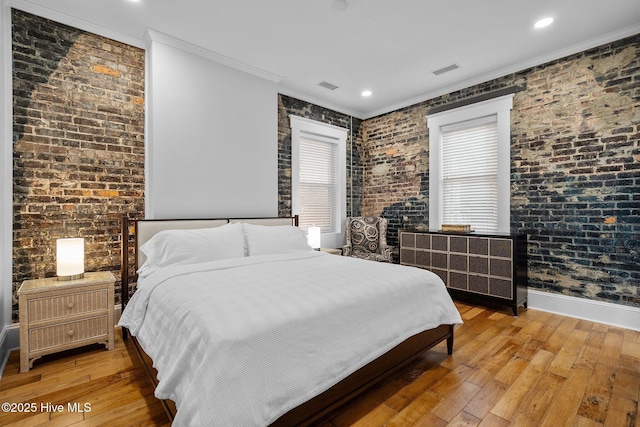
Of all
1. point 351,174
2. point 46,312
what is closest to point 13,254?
point 46,312

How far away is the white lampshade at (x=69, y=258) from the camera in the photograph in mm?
2498

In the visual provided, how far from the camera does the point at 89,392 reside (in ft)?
6.53

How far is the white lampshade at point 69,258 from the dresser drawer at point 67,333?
0.40 metres

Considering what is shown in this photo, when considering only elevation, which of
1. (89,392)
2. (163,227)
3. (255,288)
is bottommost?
(89,392)

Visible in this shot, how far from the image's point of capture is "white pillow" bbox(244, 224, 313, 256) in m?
3.13

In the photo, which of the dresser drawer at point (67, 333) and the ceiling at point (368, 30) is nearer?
the dresser drawer at point (67, 333)

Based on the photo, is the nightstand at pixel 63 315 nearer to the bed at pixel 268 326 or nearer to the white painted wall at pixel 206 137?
the bed at pixel 268 326

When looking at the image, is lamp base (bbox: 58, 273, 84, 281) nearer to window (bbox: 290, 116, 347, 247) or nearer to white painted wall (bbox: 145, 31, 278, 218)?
white painted wall (bbox: 145, 31, 278, 218)

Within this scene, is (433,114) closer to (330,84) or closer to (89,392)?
(330,84)

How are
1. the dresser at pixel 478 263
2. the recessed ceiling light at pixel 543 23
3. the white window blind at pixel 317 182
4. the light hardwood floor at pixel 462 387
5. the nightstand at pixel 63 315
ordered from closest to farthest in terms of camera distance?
1. the light hardwood floor at pixel 462 387
2. the nightstand at pixel 63 315
3. the recessed ceiling light at pixel 543 23
4. the dresser at pixel 478 263
5. the white window blind at pixel 317 182

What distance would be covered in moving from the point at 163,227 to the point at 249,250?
88 centimetres

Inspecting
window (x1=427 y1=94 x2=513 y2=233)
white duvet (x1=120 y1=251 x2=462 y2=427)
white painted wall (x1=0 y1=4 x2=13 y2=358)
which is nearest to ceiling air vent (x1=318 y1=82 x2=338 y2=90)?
window (x1=427 y1=94 x2=513 y2=233)

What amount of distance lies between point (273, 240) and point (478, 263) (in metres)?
2.48

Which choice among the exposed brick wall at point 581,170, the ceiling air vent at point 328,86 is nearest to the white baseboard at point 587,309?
the exposed brick wall at point 581,170
